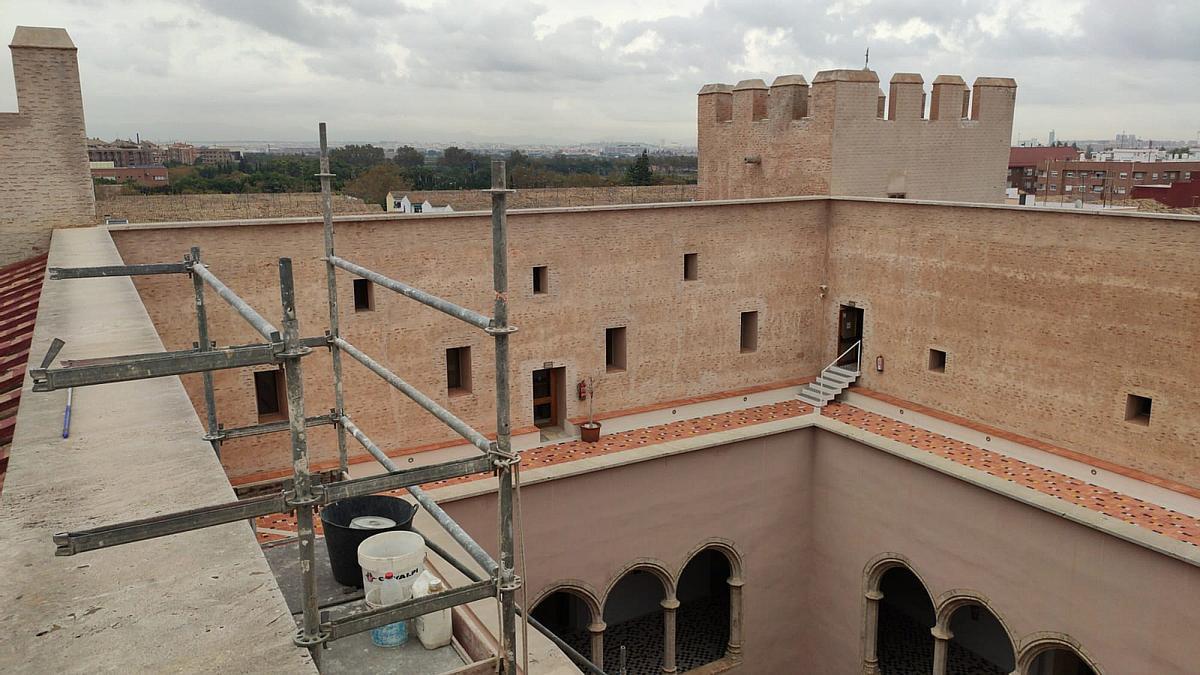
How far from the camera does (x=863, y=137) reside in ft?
49.2

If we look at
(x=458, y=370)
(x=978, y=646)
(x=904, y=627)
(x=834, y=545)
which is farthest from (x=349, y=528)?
Result: (x=978, y=646)

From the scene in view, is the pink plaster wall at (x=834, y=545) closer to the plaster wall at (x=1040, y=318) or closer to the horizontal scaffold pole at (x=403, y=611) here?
the plaster wall at (x=1040, y=318)

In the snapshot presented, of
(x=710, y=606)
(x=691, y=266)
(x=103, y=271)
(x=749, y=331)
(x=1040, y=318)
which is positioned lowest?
(x=710, y=606)

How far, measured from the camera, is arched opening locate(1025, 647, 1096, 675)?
12027 mm

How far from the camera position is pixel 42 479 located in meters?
3.01

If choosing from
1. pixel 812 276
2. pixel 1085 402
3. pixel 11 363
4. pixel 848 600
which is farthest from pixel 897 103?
pixel 11 363

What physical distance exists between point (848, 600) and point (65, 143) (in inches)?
475

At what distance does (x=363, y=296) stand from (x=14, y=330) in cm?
575

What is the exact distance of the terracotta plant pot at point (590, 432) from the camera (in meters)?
12.7

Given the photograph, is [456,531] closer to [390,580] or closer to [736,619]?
[390,580]

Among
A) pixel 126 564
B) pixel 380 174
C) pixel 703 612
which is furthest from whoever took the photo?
pixel 380 174

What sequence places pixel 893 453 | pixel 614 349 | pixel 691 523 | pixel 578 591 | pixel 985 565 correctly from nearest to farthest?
1. pixel 985 565
2. pixel 578 591
3. pixel 893 453
4. pixel 691 523
5. pixel 614 349

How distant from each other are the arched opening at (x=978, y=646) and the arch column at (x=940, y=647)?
200 cm

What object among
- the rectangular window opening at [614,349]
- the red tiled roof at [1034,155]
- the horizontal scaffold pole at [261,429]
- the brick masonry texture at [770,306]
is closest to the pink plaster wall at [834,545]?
the brick masonry texture at [770,306]
